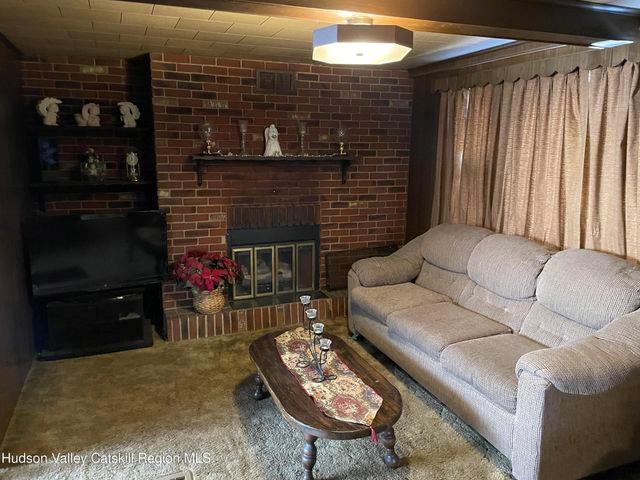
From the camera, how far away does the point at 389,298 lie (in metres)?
3.54

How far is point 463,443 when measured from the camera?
→ 2.54 m

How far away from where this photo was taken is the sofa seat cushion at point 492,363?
231cm

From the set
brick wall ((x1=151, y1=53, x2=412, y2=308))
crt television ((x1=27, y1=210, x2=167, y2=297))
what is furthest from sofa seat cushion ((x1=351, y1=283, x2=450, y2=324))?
crt television ((x1=27, y1=210, x2=167, y2=297))

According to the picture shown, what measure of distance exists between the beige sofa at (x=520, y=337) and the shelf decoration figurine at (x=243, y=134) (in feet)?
4.48

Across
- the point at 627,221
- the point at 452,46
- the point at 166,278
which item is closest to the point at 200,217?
the point at 166,278

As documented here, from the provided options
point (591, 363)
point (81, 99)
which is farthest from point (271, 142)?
point (591, 363)

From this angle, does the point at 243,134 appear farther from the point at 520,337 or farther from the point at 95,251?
the point at 520,337

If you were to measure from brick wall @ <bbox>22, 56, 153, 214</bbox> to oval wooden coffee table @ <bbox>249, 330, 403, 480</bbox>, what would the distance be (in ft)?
7.02

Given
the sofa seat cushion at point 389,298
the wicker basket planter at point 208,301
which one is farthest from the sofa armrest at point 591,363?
the wicker basket planter at point 208,301

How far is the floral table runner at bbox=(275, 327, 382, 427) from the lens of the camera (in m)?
2.21

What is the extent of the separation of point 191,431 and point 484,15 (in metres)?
2.53

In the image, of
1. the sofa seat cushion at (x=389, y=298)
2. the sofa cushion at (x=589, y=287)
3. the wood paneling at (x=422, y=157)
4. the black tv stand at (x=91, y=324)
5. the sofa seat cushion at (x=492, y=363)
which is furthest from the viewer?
the wood paneling at (x=422, y=157)

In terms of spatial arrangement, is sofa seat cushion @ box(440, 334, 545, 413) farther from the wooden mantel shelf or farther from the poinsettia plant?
the wooden mantel shelf

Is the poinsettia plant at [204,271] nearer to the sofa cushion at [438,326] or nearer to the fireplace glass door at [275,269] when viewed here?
the fireplace glass door at [275,269]
